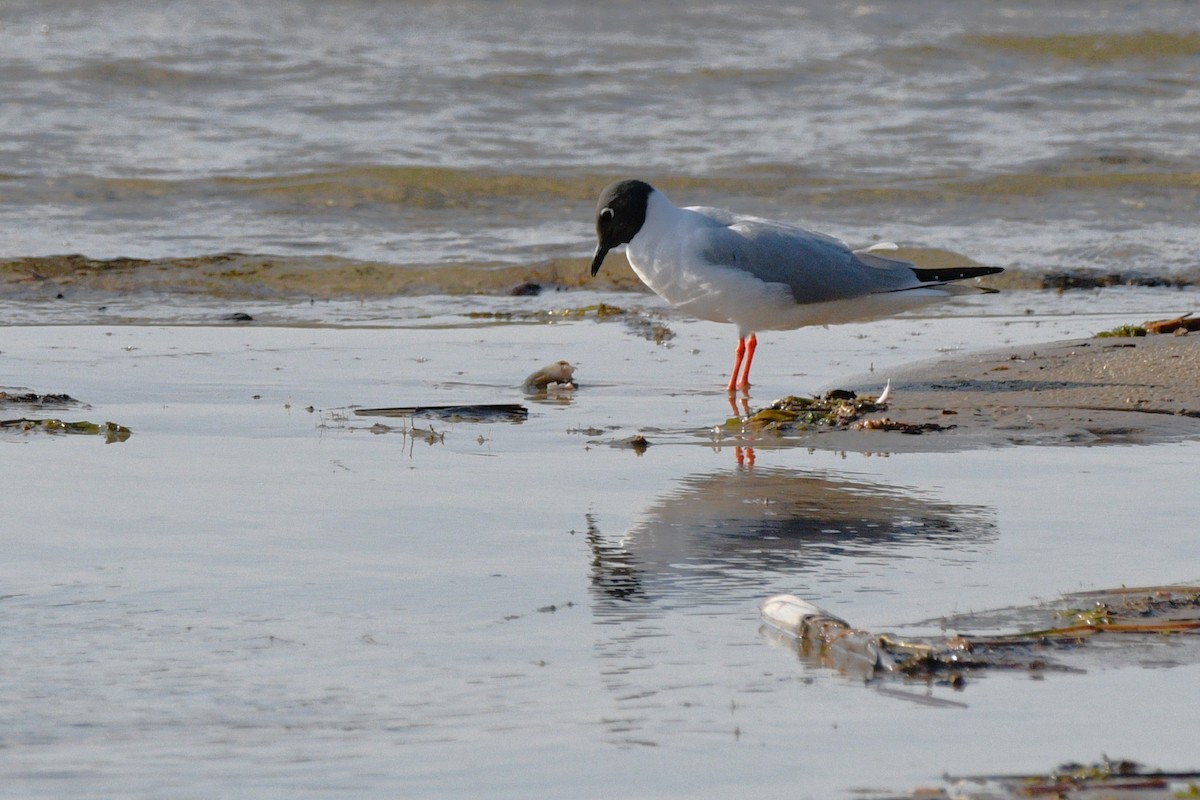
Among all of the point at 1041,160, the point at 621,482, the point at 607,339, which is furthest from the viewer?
the point at 1041,160

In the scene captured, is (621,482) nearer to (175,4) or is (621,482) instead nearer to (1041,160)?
(1041,160)

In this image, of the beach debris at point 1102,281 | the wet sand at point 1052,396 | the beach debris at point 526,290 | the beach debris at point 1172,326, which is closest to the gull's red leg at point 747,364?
the wet sand at point 1052,396

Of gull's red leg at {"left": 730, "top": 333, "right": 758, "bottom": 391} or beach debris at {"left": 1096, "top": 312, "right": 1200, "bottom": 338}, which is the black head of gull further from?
beach debris at {"left": 1096, "top": 312, "right": 1200, "bottom": 338}

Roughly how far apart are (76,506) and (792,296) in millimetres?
3329

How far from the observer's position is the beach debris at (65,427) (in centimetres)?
540

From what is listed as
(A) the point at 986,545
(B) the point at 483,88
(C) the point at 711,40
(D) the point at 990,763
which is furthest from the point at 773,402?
(C) the point at 711,40

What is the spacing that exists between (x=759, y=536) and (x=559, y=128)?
11.1m

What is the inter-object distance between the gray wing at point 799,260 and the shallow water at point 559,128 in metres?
3.08

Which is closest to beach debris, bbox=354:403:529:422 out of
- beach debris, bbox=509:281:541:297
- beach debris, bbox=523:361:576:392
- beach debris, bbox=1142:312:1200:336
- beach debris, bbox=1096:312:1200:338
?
beach debris, bbox=523:361:576:392

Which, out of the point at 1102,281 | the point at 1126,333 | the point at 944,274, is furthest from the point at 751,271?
the point at 1102,281

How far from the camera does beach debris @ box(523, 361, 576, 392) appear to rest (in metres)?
6.41

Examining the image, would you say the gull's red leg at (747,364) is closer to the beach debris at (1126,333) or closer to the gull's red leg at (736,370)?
the gull's red leg at (736,370)

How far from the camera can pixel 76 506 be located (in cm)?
439

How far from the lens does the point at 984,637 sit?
321 cm
